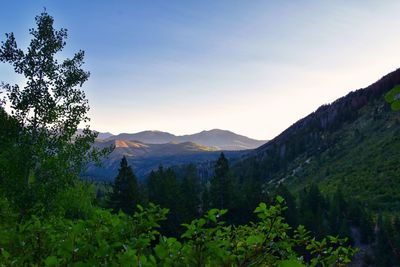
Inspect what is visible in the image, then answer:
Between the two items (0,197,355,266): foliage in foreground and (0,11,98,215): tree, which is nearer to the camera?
(0,197,355,266): foliage in foreground

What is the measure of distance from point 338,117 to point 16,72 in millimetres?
175481

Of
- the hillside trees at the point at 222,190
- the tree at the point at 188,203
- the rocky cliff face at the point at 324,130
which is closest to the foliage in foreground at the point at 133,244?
the tree at the point at 188,203

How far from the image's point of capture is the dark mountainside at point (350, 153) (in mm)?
107688

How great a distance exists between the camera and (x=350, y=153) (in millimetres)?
141125

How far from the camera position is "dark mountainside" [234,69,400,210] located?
107688 mm

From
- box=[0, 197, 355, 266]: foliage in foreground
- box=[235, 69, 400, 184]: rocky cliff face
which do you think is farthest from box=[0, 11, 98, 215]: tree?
box=[235, 69, 400, 184]: rocky cliff face

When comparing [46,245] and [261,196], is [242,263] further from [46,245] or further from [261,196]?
[261,196]

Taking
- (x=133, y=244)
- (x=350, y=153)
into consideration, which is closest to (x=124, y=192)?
(x=133, y=244)

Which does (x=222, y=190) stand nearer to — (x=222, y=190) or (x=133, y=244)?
(x=222, y=190)

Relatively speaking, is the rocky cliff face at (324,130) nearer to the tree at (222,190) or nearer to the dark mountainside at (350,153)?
the dark mountainside at (350,153)

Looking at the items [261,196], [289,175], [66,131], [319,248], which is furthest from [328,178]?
[319,248]

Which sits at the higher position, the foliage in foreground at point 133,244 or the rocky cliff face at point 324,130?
the rocky cliff face at point 324,130

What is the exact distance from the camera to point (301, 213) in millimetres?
68062

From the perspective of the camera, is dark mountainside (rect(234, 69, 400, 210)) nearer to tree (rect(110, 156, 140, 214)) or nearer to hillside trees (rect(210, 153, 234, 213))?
hillside trees (rect(210, 153, 234, 213))
